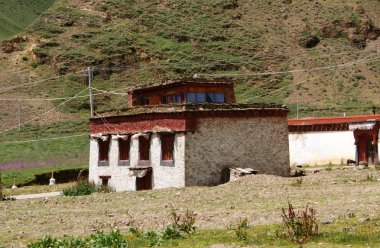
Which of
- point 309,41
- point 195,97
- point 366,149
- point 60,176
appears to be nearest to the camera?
point 195,97

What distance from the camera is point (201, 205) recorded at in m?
25.0

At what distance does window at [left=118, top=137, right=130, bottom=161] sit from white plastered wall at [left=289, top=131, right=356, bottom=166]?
48.6ft

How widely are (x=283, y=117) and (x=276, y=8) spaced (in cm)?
7473

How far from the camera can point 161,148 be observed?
36062 millimetres

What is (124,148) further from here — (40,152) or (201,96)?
(40,152)

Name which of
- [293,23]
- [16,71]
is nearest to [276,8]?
[293,23]

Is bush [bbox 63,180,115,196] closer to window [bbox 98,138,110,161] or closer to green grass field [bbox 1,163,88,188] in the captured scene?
window [bbox 98,138,110,161]

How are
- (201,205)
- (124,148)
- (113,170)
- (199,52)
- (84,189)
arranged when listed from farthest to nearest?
(199,52) < (113,170) < (124,148) < (84,189) < (201,205)

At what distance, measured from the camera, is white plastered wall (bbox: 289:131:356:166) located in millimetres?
45438

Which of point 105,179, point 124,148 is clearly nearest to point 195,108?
point 124,148

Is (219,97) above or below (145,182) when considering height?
above

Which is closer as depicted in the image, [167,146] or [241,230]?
[241,230]

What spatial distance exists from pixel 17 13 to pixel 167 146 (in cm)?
13130

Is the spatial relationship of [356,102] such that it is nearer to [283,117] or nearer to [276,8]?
[276,8]
